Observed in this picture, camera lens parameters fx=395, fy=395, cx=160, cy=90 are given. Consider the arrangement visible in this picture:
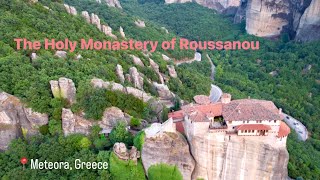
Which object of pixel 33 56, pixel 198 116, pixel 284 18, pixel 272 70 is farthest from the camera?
pixel 284 18

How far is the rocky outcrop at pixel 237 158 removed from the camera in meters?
34.2

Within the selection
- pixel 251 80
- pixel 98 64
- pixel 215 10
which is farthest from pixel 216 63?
pixel 98 64

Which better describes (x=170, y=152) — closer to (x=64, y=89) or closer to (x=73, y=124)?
(x=73, y=124)

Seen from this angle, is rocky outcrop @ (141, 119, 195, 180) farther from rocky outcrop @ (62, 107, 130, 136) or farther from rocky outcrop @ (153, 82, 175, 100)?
rocky outcrop @ (153, 82, 175, 100)

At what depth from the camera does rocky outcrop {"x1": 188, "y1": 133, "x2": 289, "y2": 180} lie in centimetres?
3419

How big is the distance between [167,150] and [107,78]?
14543mm

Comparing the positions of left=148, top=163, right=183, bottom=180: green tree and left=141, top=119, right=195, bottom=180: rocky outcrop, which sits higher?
left=141, top=119, right=195, bottom=180: rocky outcrop

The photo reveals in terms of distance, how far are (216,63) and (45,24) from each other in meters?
49.6

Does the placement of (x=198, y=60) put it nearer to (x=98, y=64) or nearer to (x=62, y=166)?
(x=98, y=64)

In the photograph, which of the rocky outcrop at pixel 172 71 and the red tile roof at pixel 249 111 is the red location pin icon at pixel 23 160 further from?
the rocky outcrop at pixel 172 71

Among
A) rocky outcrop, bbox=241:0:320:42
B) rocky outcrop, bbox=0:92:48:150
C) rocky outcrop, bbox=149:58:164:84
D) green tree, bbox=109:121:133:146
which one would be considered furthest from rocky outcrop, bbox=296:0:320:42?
rocky outcrop, bbox=0:92:48:150

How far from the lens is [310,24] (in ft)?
290

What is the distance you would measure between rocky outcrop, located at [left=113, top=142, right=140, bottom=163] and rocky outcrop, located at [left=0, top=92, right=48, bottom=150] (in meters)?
9.25

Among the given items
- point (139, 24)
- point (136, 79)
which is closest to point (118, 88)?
point (136, 79)
